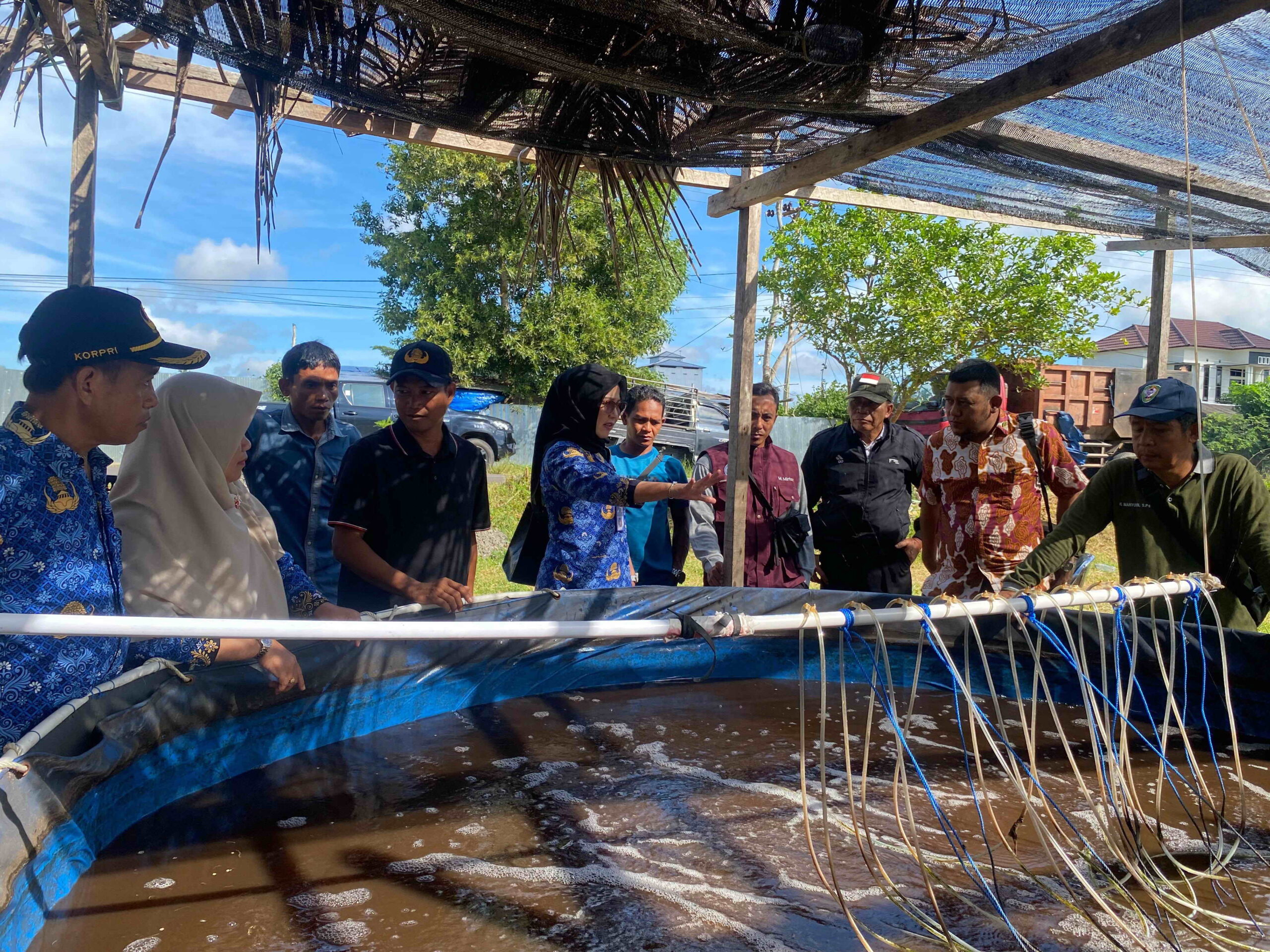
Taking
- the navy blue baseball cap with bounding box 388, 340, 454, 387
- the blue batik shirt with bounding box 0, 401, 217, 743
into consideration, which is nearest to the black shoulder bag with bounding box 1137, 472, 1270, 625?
the navy blue baseball cap with bounding box 388, 340, 454, 387

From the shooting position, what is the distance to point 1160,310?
532cm

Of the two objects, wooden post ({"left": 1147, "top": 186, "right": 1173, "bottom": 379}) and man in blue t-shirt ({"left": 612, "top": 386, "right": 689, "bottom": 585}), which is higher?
wooden post ({"left": 1147, "top": 186, "right": 1173, "bottom": 379})

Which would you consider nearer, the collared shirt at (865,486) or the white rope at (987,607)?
the white rope at (987,607)

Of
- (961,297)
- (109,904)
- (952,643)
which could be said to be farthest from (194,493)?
(961,297)

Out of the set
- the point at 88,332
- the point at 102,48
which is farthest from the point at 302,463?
the point at 88,332

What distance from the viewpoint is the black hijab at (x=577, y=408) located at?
11.0ft

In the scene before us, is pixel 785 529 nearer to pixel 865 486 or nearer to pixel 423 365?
pixel 865 486

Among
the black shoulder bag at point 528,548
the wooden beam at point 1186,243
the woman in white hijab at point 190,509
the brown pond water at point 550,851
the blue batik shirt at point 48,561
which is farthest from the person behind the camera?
the wooden beam at point 1186,243

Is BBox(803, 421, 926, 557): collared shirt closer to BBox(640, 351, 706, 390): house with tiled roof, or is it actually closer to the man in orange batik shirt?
the man in orange batik shirt

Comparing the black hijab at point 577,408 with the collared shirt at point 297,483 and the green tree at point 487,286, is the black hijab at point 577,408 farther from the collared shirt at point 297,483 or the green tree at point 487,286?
the green tree at point 487,286

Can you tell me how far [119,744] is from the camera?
2.18m

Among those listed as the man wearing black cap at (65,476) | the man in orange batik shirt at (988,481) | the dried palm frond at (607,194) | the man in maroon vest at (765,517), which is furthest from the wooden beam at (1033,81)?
the man wearing black cap at (65,476)

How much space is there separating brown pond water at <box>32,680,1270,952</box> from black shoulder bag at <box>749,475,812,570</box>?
115 centimetres

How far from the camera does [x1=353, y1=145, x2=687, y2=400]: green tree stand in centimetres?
1783
